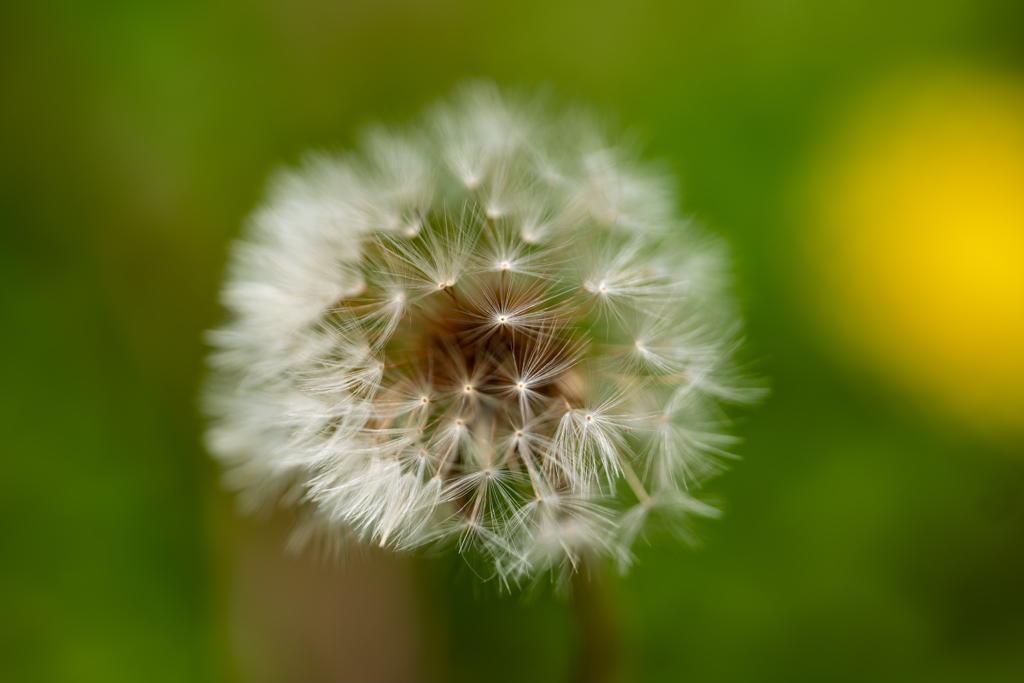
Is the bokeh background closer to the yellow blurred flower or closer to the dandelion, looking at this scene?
the yellow blurred flower

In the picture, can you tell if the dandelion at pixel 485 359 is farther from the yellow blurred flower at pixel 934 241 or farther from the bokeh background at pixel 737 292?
the yellow blurred flower at pixel 934 241

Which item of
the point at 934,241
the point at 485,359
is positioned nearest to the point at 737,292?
the point at 934,241

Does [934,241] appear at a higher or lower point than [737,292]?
higher

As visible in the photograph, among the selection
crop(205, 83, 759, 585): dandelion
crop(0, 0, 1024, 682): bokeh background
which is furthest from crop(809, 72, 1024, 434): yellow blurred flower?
crop(205, 83, 759, 585): dandelion

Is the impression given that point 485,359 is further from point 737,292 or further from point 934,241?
point 934,241

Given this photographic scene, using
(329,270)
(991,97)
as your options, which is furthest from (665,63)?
(329,270)

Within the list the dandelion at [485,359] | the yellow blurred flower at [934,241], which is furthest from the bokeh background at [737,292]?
the dandelion at [485,359]

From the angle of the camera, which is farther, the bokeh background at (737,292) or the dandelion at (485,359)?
the bokeh background at (737,292)
